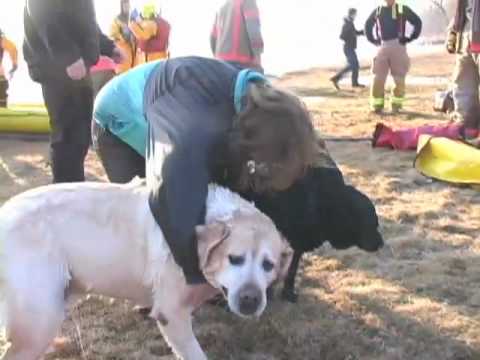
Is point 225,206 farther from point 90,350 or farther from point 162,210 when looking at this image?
point 90,350

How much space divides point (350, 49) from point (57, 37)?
44.6 ft

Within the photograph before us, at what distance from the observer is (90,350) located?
3754 millimetres

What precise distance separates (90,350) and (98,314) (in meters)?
0.42

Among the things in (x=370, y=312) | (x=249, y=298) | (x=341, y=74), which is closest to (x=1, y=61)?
(x=370, y=312)

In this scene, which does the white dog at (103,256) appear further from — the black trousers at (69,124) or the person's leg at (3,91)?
the person's leg at (3,91)

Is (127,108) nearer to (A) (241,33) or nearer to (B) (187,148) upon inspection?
(B) (187,148)

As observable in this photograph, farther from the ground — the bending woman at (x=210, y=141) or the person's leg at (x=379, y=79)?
the bending woman at (x=210, y=141)

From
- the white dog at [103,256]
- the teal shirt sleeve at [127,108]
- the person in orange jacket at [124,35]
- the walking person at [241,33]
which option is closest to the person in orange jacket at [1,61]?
the person in orange jacket at [124,35]

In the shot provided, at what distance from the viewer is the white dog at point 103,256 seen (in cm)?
294

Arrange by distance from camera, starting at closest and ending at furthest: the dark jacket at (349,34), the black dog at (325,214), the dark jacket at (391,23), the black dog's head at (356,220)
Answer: the black dog at (325,214) → the black dog's head at (356,220) → the dark jacket at (391,23) → the dark jacket at (349,34)

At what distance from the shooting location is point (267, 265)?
292 centimetres

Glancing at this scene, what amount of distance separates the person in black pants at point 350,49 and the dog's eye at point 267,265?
14.3 meters

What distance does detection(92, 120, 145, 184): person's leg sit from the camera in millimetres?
4066

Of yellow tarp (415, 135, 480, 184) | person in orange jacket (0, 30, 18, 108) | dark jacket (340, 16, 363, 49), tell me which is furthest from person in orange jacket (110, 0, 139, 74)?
dark jacket (340, 16, 363, 49)
